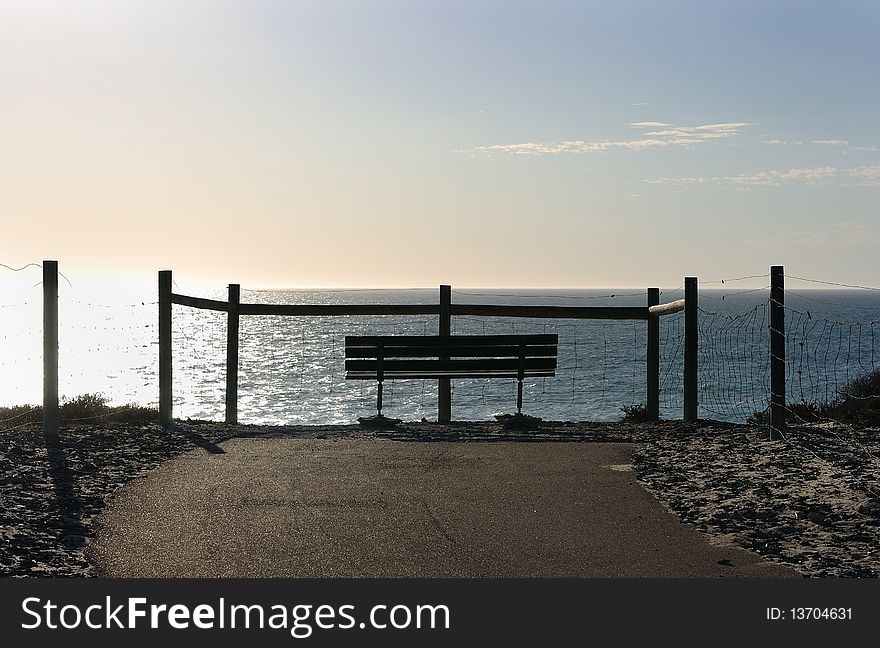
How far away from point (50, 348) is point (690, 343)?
293 inches

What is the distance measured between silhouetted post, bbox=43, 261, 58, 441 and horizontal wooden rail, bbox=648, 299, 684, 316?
727cm

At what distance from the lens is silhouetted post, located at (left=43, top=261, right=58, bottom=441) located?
34.4 feet

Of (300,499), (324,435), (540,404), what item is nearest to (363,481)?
(300,499)

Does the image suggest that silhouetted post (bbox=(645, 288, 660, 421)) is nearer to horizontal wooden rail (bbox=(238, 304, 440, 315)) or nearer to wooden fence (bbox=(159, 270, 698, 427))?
wooden fence (bbox=(159, 270, 698, 427))

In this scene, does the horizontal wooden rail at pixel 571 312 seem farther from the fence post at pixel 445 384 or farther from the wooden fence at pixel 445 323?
the fence post at pixel 445 384

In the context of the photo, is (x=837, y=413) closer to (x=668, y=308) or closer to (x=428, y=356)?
(x=668, y=308)

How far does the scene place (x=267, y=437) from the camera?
38.6 feet

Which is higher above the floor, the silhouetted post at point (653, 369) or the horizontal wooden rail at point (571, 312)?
the horizontal wooden rail at point (571, 312)

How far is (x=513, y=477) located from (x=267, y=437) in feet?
12.9

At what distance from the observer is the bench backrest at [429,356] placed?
1346cm

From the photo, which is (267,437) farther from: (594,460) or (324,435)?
(594,460)

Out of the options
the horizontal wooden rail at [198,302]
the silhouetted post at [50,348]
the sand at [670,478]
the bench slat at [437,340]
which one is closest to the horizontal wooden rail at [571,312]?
the bench slat at [437,340]

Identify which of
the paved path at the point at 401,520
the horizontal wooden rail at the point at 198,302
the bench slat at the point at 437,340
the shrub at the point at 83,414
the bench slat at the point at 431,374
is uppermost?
the horizontal wooden rail at the point at 198,302

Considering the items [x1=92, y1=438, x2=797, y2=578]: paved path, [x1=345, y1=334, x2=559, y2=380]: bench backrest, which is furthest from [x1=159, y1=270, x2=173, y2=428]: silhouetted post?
[x1=92, y1=438, x2=797, y2=578]: paved path
